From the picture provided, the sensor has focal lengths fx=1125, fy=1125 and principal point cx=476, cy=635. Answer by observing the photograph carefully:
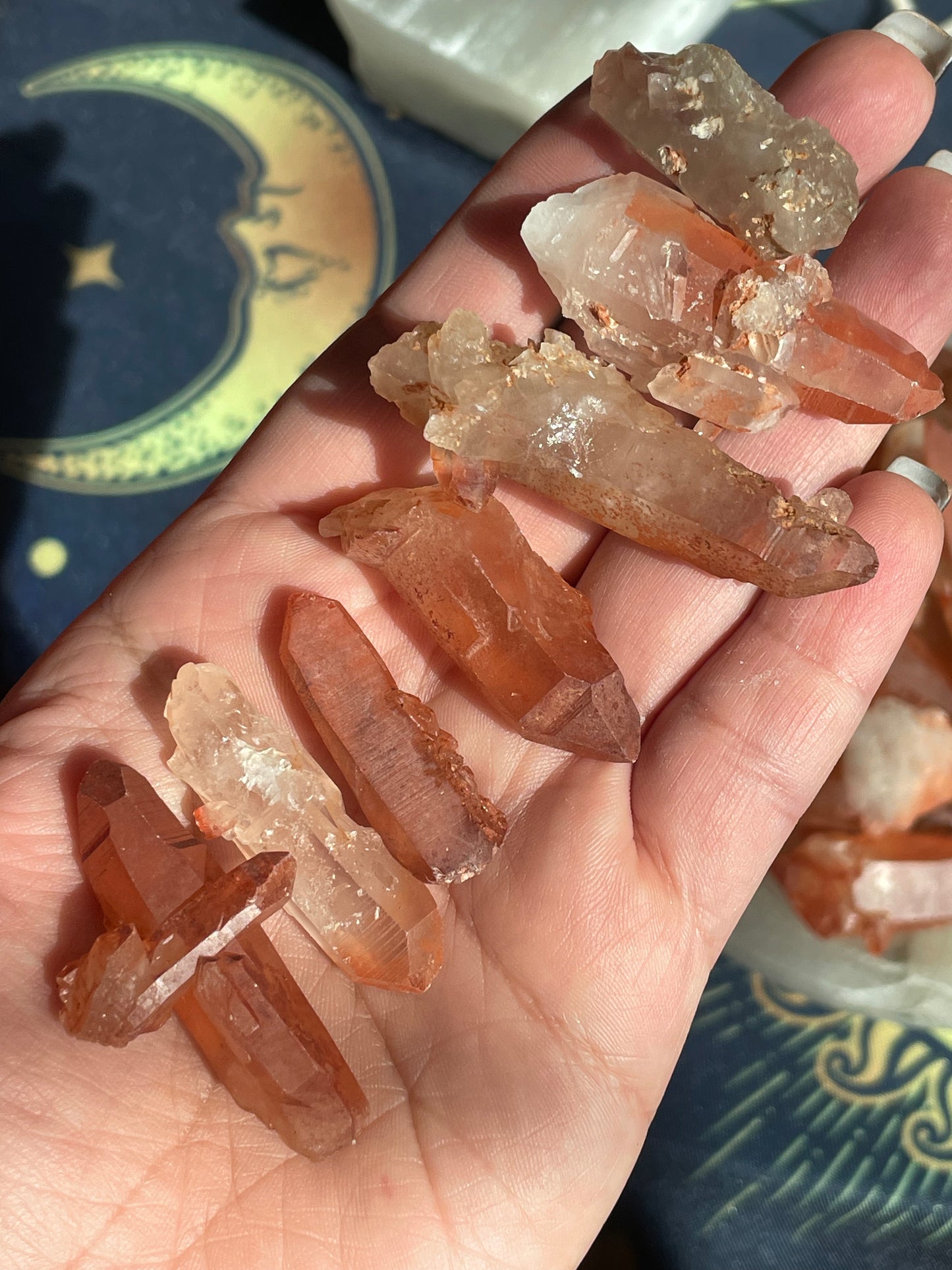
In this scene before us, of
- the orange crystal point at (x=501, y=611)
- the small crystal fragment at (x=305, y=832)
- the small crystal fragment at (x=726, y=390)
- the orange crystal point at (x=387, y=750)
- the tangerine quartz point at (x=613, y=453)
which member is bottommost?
the small crystal fragment at (x=305, y=832)

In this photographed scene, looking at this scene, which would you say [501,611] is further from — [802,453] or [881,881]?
[881,881]

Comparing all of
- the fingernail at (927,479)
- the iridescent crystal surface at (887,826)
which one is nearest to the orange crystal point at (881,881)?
the iridescent crystal surface at (887,826)

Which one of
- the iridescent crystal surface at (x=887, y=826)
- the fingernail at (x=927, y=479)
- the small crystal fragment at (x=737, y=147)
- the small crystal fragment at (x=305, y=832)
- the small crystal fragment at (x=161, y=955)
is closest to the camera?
the small crystal fragment at (x=161, y=955)

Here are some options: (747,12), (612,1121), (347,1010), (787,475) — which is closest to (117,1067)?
(347,1010)

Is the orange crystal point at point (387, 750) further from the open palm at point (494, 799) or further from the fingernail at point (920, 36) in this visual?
the fingernail at point (920, 36)

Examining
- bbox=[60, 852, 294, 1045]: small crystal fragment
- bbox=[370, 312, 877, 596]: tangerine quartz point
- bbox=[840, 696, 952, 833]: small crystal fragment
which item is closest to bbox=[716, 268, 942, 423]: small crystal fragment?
bbox=[370, 312, 877, 596]: tangerine quartz point

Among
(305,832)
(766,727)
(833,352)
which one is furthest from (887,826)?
(305,832)
